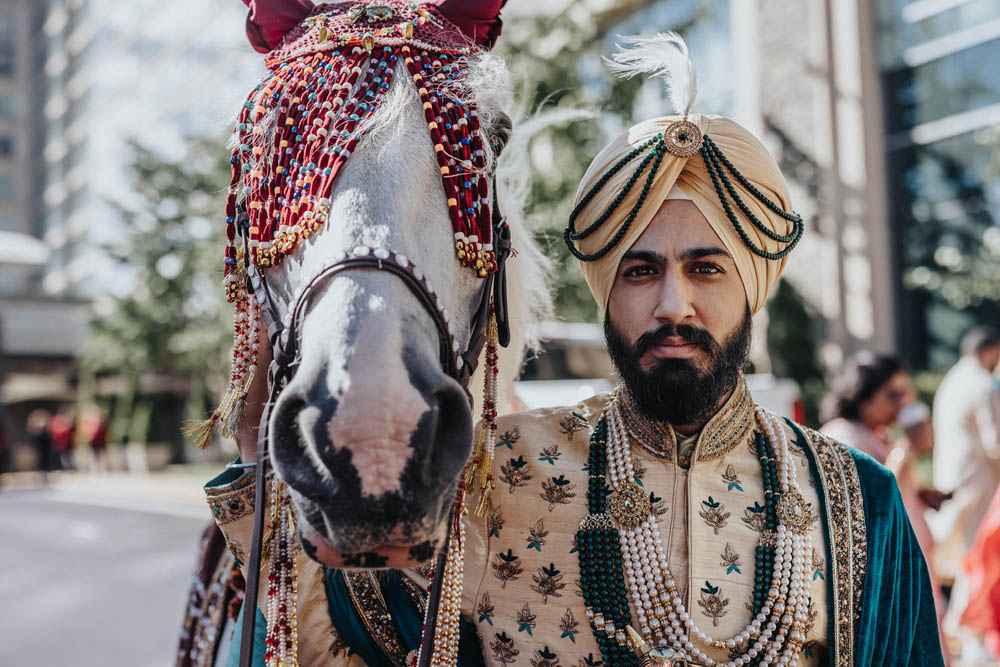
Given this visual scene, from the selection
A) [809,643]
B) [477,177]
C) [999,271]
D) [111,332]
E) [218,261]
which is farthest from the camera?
[111,332]

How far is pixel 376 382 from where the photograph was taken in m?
1.10

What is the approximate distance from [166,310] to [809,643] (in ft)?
59.1

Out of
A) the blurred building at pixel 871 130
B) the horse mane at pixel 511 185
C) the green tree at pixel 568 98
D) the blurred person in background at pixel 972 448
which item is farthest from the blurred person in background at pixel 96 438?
the horse mane at pixel 511 185

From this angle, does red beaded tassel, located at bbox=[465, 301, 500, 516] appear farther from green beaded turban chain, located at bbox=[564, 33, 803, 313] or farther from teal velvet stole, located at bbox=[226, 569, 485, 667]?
green beaded turban chain, located at bbox=[564, 33, 803, 313]

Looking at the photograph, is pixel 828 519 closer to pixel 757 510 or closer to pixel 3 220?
pixel 757 510

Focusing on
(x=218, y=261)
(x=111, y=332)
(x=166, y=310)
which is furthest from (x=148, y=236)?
(x=218, y=261)

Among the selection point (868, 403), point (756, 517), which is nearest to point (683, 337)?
point (756, 517)

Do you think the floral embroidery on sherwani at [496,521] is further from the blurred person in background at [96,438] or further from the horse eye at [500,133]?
the blurred person in background at [96,438]

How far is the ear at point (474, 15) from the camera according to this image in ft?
5.32

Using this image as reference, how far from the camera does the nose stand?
1.70 m

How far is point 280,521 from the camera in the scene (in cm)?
150

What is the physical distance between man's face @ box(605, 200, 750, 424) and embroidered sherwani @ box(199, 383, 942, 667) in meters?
0.10

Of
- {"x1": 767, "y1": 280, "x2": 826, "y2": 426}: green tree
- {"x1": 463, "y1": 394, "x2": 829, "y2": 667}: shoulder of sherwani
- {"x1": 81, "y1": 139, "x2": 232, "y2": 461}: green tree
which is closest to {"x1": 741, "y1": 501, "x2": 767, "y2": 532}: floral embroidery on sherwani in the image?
{"x1": 463, "y1": 394, "x2": 829, "y2": 667}: shoulder of sherwani

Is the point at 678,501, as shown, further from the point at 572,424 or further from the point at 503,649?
the point at 503,649
